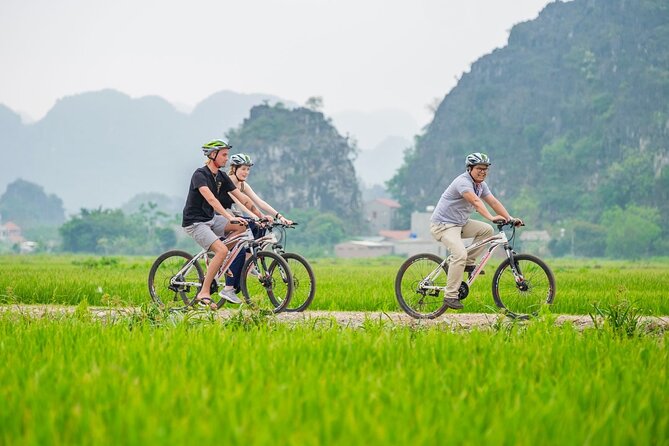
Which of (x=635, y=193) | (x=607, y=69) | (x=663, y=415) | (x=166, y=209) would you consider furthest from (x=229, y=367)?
(x=166, y=209)

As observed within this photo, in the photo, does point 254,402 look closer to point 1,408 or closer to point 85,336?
point 1,408

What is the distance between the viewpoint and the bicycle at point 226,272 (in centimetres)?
808

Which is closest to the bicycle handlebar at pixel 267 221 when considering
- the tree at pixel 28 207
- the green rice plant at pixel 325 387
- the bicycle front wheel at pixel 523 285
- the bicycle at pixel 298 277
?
the bicycle at pixel 298 277

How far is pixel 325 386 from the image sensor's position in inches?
130

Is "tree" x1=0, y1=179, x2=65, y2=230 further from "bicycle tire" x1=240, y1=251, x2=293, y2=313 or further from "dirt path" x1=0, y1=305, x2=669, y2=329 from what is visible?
"dirt path" x1=0, y1=305, x2=669, y2=329

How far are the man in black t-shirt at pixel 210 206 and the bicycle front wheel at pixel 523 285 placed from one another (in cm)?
276

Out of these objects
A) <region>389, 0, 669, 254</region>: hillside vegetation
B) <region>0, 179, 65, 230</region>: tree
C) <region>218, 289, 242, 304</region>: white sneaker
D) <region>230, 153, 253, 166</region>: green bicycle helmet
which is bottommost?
<region>218, 289, 242, 304</region>: white sneaker

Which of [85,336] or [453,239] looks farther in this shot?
[453,239]

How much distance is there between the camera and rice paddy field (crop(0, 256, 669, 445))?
2617 mm

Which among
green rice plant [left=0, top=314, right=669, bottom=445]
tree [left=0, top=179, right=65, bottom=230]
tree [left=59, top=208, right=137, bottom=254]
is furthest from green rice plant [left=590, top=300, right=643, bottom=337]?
tree [left=0, top=179, right=65, bottom=230]

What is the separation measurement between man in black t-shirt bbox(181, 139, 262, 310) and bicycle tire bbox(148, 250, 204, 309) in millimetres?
566

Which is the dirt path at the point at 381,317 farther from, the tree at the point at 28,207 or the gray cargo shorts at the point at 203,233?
the tree at the point at 28,207

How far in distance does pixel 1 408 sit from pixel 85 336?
6.61ft

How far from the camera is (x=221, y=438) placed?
2473 millimetres
